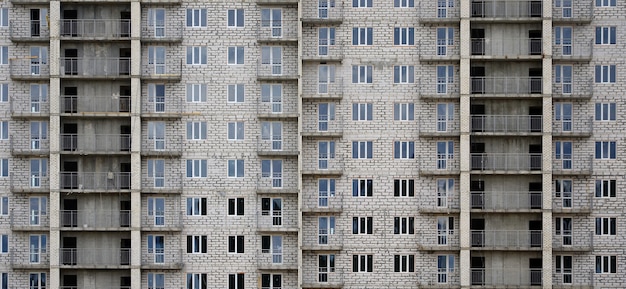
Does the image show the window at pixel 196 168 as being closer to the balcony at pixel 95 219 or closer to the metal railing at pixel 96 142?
the metal railing at pixel 96 142

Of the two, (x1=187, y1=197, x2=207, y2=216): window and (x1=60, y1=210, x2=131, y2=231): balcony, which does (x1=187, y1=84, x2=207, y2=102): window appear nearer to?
(x1=187, y1=197, x2=207, y2=216): window

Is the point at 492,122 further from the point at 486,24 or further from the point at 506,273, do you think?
the point at 506,273

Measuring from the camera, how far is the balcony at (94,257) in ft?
184

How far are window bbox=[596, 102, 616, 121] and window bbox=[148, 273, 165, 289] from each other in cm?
3092

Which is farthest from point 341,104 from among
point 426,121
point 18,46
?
point 18,46

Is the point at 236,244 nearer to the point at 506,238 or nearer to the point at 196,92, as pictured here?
the point at 196,92

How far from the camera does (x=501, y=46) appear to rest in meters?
56.8

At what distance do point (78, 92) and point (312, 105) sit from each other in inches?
616

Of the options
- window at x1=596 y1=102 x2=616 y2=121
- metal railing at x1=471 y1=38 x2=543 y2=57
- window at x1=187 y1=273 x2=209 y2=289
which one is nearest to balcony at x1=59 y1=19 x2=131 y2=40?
window at x1=187 y1=273 x2=209 y2=289

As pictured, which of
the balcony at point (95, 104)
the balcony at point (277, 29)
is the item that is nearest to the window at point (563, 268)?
the balcony at point (277, 29)

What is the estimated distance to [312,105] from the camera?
186 ft

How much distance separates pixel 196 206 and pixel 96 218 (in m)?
6.63

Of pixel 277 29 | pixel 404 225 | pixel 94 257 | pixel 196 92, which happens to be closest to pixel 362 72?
pixel 277 29

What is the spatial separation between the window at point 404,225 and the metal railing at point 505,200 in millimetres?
4156
